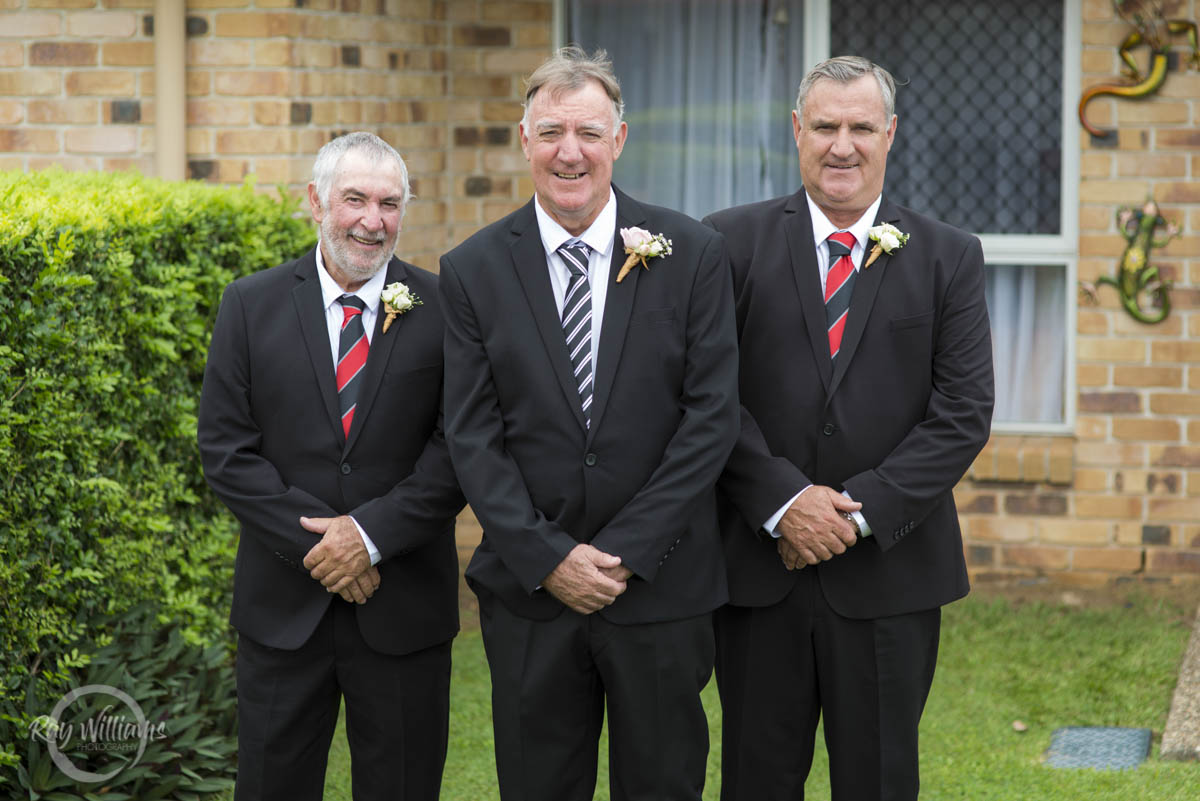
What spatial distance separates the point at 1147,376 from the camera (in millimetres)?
6832

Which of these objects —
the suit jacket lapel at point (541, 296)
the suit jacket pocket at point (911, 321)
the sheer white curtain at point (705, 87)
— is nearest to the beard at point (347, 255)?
the suit jacket lapel at point (541, 296)

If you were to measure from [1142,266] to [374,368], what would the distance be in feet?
14.4

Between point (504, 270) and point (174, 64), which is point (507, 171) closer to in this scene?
point (174, 64)

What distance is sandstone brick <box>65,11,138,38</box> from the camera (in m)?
6.37

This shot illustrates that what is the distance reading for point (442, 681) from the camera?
3840mm

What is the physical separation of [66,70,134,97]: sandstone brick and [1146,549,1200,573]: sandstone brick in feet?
16.9

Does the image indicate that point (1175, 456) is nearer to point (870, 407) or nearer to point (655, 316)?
point (870, 407)

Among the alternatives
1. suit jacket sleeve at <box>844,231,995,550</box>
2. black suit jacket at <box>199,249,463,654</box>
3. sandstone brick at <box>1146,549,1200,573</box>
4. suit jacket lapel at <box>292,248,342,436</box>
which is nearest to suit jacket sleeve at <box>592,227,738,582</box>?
suit jacket sleeve at <box>844,231,995,550</box>

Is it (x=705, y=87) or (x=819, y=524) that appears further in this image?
(x=705, y=87)

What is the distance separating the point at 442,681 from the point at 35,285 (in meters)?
1.73

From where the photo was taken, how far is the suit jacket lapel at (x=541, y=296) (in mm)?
3488

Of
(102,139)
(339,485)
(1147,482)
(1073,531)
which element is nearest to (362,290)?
(339,485)

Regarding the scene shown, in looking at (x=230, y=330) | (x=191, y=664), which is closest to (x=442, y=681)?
(x=230, y=330)

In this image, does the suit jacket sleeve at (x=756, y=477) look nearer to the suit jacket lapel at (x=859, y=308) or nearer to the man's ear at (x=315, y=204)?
the suit jacket lapel at (x=859, y=308)
